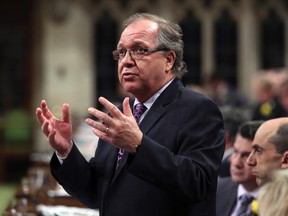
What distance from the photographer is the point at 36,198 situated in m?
5.57

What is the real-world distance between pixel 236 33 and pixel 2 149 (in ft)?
14.5

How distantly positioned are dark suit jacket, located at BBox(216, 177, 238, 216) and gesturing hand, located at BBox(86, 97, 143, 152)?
1535 mm

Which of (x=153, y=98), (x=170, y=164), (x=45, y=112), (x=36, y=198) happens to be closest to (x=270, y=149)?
(x=153, y=98)

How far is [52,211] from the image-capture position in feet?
16.3

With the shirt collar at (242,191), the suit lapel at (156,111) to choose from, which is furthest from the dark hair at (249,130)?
the suit lapel at (156,111)

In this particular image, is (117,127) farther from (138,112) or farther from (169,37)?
(169,37)

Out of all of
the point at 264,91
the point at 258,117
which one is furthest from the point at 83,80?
the point at 258,117

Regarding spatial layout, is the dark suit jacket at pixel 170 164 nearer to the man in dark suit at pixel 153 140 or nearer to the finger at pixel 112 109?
the man in dark suit at pixel 153 140

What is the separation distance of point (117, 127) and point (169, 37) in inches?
22.3

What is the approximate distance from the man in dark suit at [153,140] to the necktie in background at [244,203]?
1148 millimetres

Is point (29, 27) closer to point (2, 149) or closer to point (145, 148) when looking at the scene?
point (2, 149)

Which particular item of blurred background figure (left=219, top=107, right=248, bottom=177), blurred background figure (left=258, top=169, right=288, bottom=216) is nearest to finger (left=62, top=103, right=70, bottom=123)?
blurred background figure (left=258, top=169, right=288, bottom=216)

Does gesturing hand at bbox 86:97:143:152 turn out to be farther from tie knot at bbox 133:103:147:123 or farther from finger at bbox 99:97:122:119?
tie knot at bbox 133:103:147:123

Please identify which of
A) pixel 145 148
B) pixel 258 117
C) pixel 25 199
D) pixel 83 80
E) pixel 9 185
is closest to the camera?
pixel 145 148
